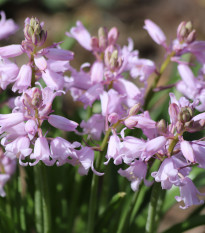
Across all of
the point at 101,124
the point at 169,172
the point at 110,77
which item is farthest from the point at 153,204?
the point at 110,77

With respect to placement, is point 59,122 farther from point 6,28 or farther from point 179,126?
point 6,28

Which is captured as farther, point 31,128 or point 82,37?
point 82,37

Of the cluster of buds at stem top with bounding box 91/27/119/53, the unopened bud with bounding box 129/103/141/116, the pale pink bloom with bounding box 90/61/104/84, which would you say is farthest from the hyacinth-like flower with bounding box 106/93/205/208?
the cluster of buds at stem top with bounding box 91/27/119/53

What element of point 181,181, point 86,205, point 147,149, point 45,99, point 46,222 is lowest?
point 86,205

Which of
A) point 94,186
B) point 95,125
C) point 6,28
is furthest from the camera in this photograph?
point 6,28

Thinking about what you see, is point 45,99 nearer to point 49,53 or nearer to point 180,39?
point 49,53

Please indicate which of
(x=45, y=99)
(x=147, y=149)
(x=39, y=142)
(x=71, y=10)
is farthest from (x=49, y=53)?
(x=71, y=10)

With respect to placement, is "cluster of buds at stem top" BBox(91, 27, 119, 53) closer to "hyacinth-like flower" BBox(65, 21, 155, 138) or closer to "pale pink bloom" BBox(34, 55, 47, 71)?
"hyacinth-like flower" BBox(65, 21, 155, 138)

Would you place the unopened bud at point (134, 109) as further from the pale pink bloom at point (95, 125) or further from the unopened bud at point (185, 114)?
the pale pink bloom at point (95, 125)
